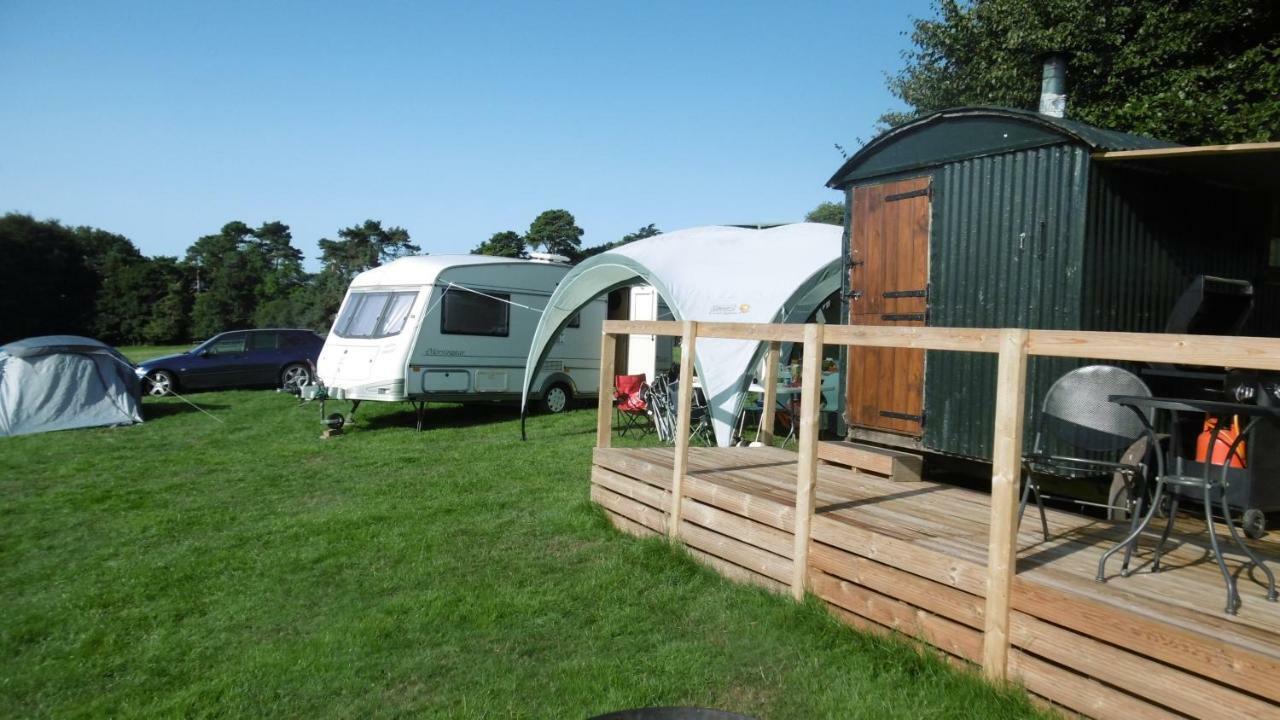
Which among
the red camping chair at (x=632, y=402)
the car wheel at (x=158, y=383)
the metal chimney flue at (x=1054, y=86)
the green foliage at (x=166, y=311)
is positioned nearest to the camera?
the metal chimney flue at (x=1054, y=86)

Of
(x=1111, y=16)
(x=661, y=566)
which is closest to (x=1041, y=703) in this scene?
(x=661, y=566)

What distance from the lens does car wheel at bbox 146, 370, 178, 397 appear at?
15266 mm

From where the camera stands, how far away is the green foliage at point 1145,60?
34.1 feet

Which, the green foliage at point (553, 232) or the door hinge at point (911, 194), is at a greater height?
the green foliage at point (553, 232)

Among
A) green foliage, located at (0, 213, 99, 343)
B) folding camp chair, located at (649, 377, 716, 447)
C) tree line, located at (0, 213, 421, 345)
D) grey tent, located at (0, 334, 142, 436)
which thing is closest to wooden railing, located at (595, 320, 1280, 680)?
folding camp chair, located at (649, 377, 716, 447)

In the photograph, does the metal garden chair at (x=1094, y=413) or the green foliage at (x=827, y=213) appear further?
the green foliage at (x=827, y=213)

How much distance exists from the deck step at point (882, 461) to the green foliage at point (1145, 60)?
6.62m

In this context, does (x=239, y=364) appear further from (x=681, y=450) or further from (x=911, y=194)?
(x=911, y=194)

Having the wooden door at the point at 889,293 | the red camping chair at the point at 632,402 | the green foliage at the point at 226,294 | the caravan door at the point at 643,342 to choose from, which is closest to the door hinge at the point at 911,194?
the wooden door at the point at 889,293

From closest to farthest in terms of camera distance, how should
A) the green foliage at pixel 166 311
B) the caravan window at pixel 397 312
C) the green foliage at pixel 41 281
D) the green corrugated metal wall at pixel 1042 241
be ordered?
the green corrugated metal wall at pixel 1042 241 < the caravan window at pixel 397 312 < the green foliage at pixel 41 281 < the green foliage at pixel 166 311

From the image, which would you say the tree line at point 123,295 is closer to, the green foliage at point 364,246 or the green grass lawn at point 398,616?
the green foliage at point 364,246

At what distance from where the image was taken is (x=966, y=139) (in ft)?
19.4

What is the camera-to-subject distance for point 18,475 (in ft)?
29.9

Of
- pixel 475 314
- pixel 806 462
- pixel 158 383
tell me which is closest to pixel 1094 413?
pixel 806 462
